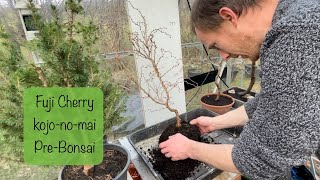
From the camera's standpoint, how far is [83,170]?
86cm

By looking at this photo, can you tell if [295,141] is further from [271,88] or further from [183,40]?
[183,40]

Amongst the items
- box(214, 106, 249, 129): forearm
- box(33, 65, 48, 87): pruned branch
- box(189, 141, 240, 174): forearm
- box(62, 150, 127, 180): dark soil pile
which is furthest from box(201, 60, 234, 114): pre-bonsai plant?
box(33, 65, 48, 87): pruned branch

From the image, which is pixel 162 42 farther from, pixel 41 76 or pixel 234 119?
pixel 41 76

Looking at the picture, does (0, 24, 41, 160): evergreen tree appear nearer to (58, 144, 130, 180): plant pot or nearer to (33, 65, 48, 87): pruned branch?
(33, 65, 48, 87): pruned branch

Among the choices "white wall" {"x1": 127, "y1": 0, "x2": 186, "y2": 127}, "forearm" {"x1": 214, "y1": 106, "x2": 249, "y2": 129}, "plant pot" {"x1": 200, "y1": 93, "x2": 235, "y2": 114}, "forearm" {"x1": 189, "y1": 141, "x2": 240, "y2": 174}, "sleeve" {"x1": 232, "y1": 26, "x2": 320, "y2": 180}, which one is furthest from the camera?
"plant pot" {"x1": 200, "y1": 93, "x2": 235, "y2": 114}

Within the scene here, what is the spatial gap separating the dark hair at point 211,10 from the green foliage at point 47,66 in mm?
366

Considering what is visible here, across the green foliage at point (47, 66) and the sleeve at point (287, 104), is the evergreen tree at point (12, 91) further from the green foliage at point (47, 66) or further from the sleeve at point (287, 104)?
the sleeve at point (287, 104)

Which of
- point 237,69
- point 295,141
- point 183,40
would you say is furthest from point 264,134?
point 237,69

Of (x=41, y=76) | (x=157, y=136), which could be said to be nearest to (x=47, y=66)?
(x=41, y=76)

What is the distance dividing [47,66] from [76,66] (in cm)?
9

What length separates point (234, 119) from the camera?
3.71ft

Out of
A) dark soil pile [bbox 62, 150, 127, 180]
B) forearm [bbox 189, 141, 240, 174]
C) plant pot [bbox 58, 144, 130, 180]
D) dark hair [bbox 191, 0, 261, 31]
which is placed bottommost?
dark soil pile [bbox 62, 150, 127, 180]

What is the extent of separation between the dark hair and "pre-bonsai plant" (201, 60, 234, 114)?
0.89 metres

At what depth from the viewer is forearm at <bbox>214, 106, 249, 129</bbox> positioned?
1.12 meters
